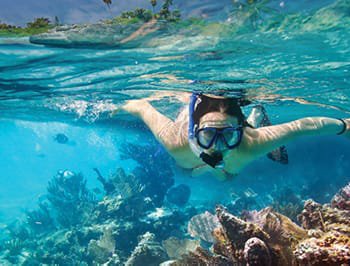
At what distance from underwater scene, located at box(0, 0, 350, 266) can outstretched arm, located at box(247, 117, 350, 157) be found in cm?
8

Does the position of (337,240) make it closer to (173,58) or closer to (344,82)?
(173,58)

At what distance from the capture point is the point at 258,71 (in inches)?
449

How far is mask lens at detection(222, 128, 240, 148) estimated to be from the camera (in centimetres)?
571

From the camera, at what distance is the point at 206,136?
18.8 ft

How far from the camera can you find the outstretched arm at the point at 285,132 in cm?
673

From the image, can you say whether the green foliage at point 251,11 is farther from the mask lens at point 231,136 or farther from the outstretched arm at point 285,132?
the mask lens at point 231,136

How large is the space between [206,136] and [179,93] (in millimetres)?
9405

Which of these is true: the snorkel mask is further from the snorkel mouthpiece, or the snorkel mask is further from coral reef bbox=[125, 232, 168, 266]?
coral reef bbox=[125, 232, 168, 266]

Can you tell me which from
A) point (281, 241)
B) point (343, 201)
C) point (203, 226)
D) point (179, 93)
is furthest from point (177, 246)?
point (179, 93)

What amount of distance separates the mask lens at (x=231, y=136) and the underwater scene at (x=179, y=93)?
1.4 inches

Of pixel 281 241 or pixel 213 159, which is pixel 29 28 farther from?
pixel 281 241

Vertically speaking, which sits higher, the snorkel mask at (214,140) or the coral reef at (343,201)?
the snorkel mask at (214,140)

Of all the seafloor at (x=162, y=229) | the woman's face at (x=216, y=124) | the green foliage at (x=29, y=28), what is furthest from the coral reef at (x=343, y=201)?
the green foliage at (x=29, y=28)

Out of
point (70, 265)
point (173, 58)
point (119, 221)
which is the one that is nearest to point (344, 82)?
point (173, 58)
